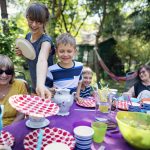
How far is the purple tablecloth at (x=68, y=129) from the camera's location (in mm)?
1362

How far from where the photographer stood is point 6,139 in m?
1.31

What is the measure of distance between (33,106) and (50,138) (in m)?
0.20

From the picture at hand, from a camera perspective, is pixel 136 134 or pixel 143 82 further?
pixel 143 82

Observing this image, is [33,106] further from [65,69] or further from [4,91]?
[65,69]

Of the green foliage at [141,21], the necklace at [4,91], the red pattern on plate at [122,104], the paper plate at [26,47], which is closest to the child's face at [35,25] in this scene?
the paper plate at [26,47]

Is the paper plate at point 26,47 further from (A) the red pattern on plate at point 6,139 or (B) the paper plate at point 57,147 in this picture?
(B) the paper plate at point 57,147

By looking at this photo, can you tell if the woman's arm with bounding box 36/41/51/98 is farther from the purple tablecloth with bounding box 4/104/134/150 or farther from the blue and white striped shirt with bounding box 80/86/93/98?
A: the blue and white striped shirt with bounding box 80/86/93/98

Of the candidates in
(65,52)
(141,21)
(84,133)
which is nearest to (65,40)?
(65,52)

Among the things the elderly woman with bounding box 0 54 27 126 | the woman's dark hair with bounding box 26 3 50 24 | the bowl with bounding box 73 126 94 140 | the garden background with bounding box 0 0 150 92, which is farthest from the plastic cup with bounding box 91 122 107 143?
the garden background with bounding box 0 0 150 92

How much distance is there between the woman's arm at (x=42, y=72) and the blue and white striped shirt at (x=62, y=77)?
0.97 ft

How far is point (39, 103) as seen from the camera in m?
1.44

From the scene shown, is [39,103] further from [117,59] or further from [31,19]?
[117,59]

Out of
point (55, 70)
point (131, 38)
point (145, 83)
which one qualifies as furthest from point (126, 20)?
point (55, 70)

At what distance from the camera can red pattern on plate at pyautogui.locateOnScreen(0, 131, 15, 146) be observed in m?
1.28
